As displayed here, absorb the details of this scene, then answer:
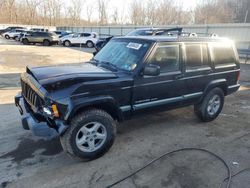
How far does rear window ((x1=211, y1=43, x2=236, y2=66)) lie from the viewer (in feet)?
16.1

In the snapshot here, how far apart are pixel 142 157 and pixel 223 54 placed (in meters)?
3.00

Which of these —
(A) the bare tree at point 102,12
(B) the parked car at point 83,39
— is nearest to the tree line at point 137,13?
(A) the bare tree at point 102,12

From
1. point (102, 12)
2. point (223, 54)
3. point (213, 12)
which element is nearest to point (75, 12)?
point (102, 12)

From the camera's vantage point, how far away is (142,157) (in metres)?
3.70

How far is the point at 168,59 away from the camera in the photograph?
418 centimetres

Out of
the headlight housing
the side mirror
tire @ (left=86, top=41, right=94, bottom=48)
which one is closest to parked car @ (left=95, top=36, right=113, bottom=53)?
the side mirror

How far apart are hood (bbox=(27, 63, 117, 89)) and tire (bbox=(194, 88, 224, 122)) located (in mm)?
2375

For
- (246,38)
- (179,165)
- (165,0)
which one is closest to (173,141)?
(179,165)

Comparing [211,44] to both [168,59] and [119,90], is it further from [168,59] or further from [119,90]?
[119,90]

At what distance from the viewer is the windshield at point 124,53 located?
3.88 metres

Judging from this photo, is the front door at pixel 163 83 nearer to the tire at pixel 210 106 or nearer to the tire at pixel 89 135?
the tire at pixel 89 135

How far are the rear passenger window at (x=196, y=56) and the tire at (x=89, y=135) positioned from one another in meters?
1.99

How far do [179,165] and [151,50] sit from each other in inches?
74.6

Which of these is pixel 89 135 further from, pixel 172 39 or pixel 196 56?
pixel 196 56
